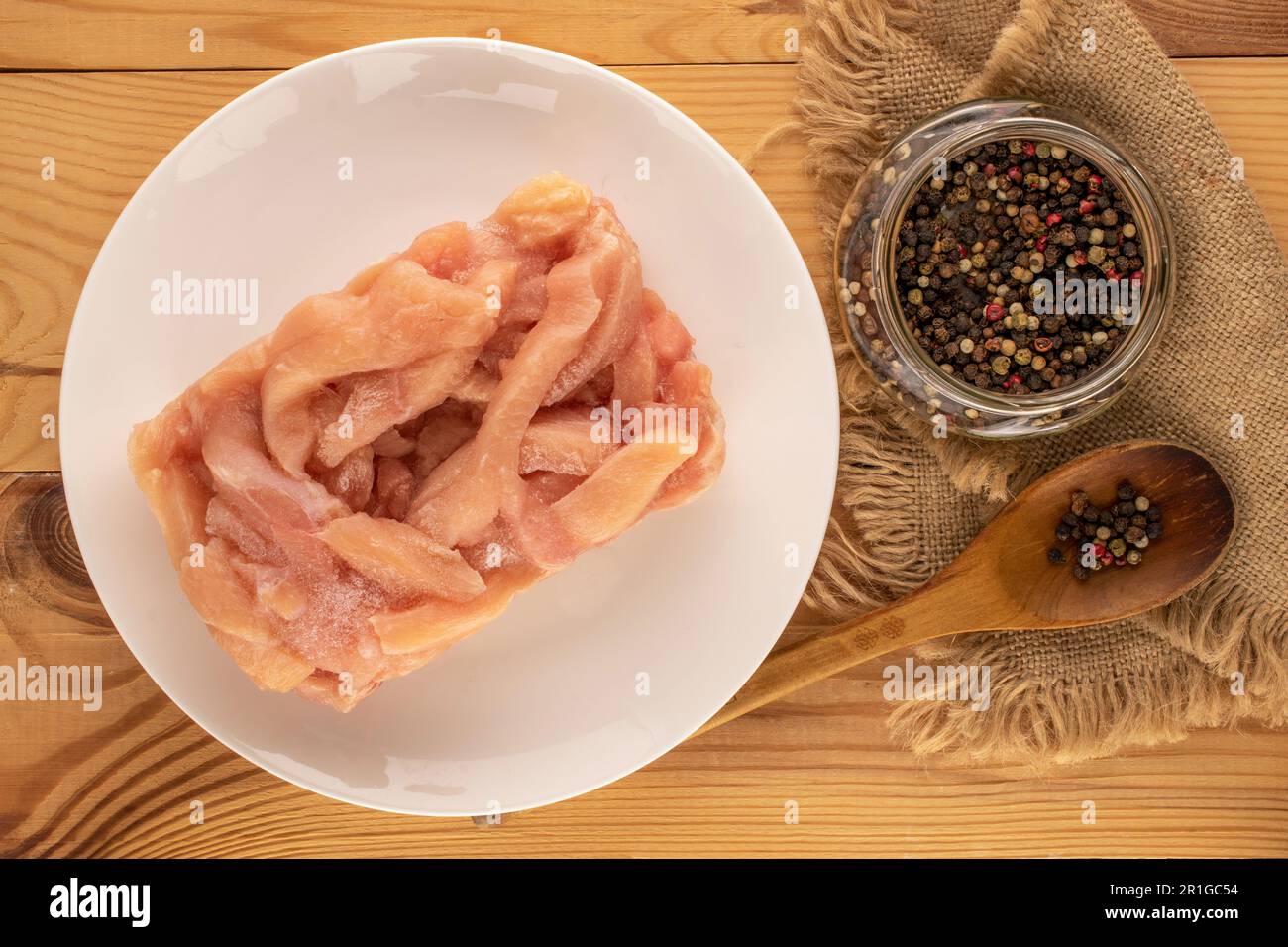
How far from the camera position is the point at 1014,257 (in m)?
1.72

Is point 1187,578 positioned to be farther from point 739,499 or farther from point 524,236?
point 524,236

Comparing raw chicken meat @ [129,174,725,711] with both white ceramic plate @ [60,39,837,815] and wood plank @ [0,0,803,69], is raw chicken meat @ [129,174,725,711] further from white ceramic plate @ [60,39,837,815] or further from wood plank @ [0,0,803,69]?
wood plank @ [0,0,803,69]

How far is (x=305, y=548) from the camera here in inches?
59.2

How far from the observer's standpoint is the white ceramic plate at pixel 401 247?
1.65 m

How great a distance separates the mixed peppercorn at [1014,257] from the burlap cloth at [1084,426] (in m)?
0.16

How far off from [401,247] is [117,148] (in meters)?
0.60

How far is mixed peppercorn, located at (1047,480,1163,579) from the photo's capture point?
5.79 feet

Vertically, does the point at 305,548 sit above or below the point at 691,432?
below

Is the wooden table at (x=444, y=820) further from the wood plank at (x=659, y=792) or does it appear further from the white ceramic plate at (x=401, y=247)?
the white ceramic plate at (x=401, y=247)

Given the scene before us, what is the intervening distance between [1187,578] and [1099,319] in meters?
0.51

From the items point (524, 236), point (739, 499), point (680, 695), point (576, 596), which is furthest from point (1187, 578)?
point (524, 236)

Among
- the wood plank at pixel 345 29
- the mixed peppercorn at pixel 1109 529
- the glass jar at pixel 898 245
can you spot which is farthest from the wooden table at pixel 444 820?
the mixed peppercorn at pixel 1109 529

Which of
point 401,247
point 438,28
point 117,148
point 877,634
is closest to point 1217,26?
point 877,634

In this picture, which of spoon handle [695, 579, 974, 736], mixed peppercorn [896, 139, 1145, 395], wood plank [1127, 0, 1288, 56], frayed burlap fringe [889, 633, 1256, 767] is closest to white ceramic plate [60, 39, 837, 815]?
spoon handle [695, 579, 974, 736]
